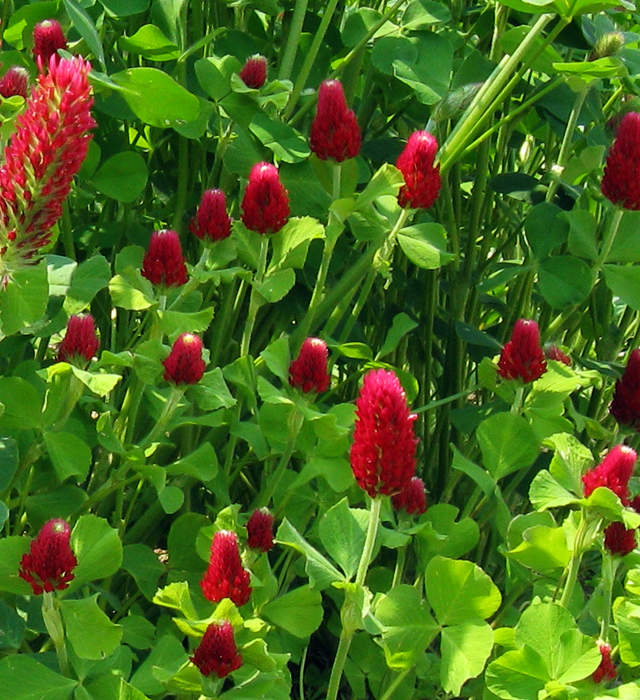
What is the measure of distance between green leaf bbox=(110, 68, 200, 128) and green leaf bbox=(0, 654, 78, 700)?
63 cm

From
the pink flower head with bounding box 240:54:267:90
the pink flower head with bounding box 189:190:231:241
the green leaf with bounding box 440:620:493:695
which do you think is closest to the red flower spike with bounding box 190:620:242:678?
the green leaf with bounding box 440:620:493:695

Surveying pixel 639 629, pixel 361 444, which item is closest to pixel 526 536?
pixel 639 629

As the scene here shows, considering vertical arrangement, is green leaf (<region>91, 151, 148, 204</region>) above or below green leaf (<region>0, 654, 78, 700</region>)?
above

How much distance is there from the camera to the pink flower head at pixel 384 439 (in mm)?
1100

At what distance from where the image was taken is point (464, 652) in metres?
1.21

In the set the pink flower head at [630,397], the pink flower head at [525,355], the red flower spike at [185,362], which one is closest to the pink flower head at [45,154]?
the red flower spike at [185,362]

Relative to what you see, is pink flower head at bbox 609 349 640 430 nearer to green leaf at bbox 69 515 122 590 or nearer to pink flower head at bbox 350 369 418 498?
pink flower head at bbox 350 369 418 498

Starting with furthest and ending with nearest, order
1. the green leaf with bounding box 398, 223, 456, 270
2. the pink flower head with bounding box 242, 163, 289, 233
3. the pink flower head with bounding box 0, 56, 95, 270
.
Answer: the green leaf with bounding box 398, 223, 456, 270 → the pink flower head with bounding box 242, 163, 289, 233 → the pink flower head with bounding box 0, 56, 95, 270

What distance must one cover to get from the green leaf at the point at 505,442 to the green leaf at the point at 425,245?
0.22m

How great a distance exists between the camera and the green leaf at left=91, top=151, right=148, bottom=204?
1539 millimetres

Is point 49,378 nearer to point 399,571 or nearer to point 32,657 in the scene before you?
point 32,657

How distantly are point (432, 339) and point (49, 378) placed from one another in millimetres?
762

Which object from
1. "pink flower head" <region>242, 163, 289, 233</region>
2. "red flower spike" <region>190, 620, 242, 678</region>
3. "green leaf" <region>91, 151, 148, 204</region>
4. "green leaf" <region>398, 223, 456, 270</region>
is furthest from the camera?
"green leaf" <region>91, 151, 148, 204</region>

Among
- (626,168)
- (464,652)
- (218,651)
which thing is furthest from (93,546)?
(626,168)
